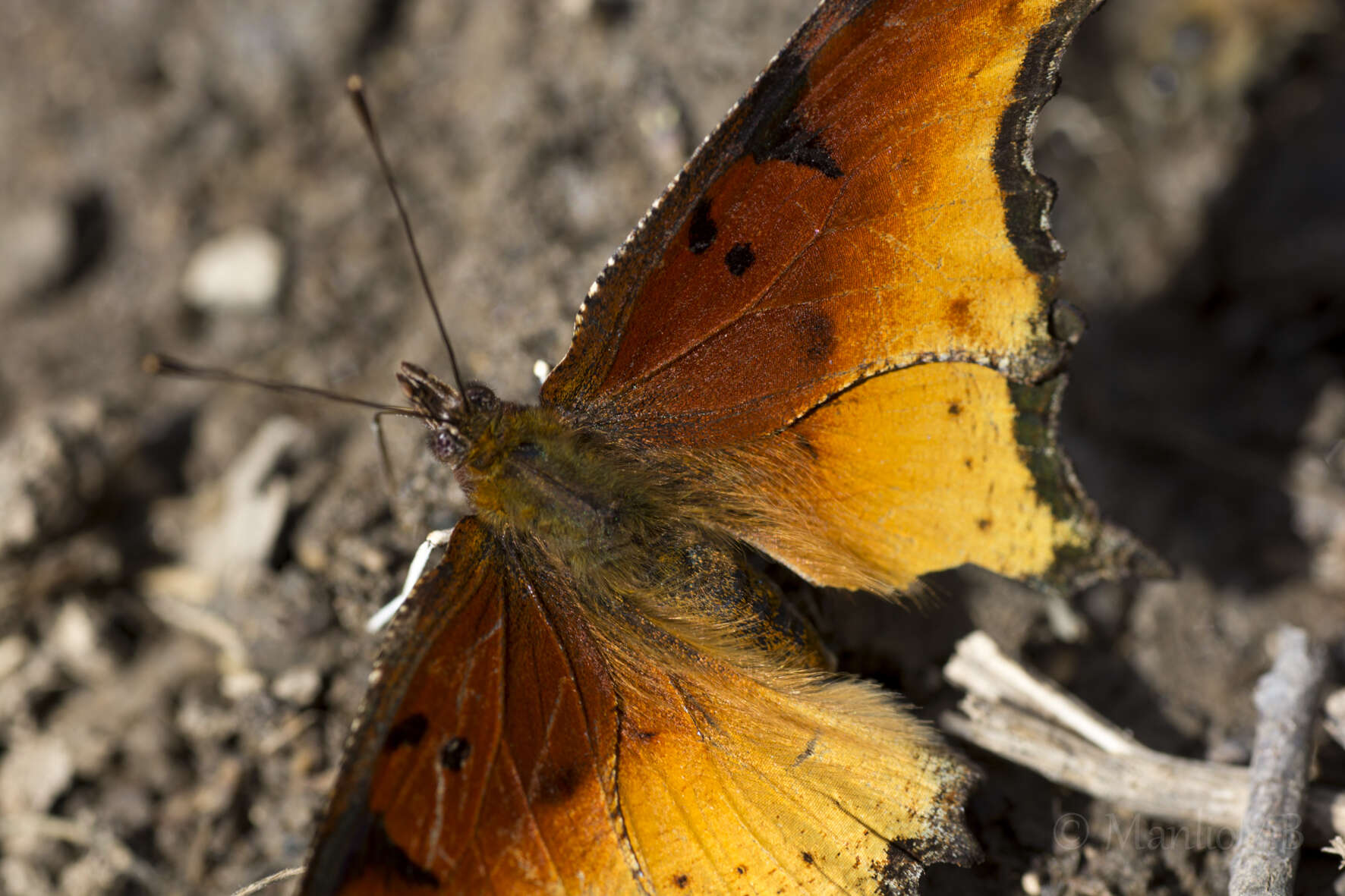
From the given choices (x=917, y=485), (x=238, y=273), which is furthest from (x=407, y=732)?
(x=238, y=273)

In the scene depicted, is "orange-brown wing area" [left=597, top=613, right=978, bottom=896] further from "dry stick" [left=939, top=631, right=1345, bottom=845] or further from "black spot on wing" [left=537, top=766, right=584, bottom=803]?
"dry stick" [left=939, top=631, right=1345, bottom=845]

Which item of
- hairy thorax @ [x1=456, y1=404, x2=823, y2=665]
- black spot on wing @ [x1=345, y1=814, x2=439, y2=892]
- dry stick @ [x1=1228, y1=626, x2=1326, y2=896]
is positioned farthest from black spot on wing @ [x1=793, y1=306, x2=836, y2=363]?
dry stick @ [x1=1228, y1=626, x2=1326, y2=896]

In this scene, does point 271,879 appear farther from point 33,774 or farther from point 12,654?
point 12,654

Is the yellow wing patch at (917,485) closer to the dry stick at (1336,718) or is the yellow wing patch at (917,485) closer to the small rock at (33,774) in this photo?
the dry stick at (1336,718)

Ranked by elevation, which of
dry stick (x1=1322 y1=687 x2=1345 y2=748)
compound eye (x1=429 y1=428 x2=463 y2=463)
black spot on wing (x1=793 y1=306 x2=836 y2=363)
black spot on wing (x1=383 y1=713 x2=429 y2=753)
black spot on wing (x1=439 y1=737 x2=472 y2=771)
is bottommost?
dry stick (x1=1322 y1=687 x2=1345 y2=748)

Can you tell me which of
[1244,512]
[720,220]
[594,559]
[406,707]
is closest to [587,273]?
[720,220]

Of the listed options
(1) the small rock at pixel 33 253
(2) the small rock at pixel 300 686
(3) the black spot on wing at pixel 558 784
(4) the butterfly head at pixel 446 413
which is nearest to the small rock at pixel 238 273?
(1) the small rock at pixel 33 253

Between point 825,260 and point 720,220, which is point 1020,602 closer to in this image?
point 825,260
